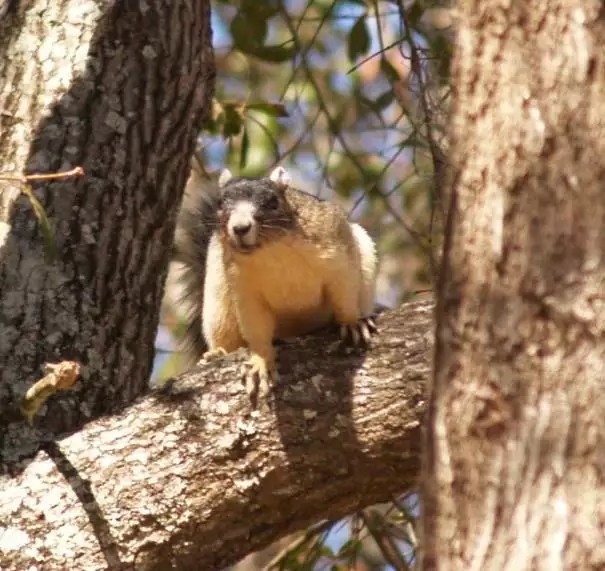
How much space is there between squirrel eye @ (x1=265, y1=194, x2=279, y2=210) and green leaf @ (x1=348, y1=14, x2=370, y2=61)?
3.28 ft

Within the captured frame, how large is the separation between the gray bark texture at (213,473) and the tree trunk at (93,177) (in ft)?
0.87

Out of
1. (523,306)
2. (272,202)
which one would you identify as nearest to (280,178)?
(272,202)

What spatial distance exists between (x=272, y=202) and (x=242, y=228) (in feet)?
0.91

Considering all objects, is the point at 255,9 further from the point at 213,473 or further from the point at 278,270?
the point at 213,473

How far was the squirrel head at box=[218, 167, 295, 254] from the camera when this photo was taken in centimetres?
364

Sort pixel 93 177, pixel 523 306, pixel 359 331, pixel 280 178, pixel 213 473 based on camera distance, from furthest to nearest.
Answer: pixel 280 178
pixel 93 177
pixel 359 331
pixel 213 473
pixel 523 306

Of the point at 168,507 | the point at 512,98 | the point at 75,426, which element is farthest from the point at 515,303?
the point at 75,426

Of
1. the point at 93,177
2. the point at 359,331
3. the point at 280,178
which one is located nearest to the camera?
the point at 359,331

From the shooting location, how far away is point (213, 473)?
3.28 metres

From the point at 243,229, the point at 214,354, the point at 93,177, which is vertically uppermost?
the point at 93,177

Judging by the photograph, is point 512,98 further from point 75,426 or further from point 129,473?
point 75,426

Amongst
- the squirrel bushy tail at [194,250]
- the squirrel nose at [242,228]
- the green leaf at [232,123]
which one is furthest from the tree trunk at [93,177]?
the green leaf at [232,123]

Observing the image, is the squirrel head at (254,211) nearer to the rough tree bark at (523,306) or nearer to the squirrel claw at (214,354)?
the squirrel claw at (214,354)

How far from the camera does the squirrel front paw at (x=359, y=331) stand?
11.5ft
